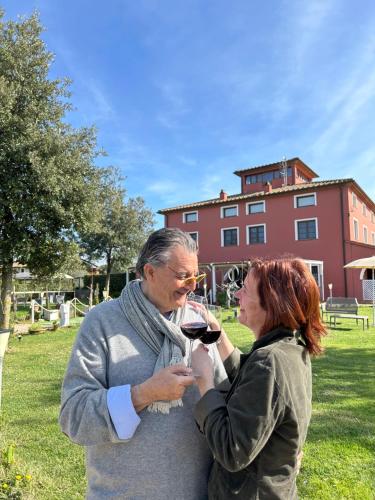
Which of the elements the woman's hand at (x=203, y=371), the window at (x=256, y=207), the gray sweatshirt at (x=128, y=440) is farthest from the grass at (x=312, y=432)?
the window at (x=256, y=207)

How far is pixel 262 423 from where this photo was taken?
124 cm

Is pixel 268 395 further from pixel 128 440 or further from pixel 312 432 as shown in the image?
pixel 312 432

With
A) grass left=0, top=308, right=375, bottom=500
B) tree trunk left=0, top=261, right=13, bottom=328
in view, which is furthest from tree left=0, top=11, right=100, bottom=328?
grass left=0, top=308, right=375, bottom=500

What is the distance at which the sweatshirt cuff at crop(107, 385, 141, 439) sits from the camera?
138 centimetres

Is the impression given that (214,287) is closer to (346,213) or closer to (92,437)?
Answer: (346,213)

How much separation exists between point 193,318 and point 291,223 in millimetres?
28301

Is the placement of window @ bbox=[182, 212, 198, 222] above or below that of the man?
above

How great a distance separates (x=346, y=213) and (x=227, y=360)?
1063 inches

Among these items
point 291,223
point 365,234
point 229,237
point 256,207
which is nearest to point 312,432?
point 291,223

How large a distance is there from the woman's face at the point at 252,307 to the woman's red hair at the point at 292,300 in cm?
3

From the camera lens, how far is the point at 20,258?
9977 mm

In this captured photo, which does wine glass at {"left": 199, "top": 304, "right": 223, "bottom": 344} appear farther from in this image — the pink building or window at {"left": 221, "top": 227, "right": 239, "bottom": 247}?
window at {"left": 221, "top": 227, "right": 239, "bottom": 247}

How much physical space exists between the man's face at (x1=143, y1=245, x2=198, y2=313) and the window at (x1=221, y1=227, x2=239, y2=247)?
3024 cm

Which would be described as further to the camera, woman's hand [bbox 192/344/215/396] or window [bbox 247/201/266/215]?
window [bbox 247/201/266/215]
